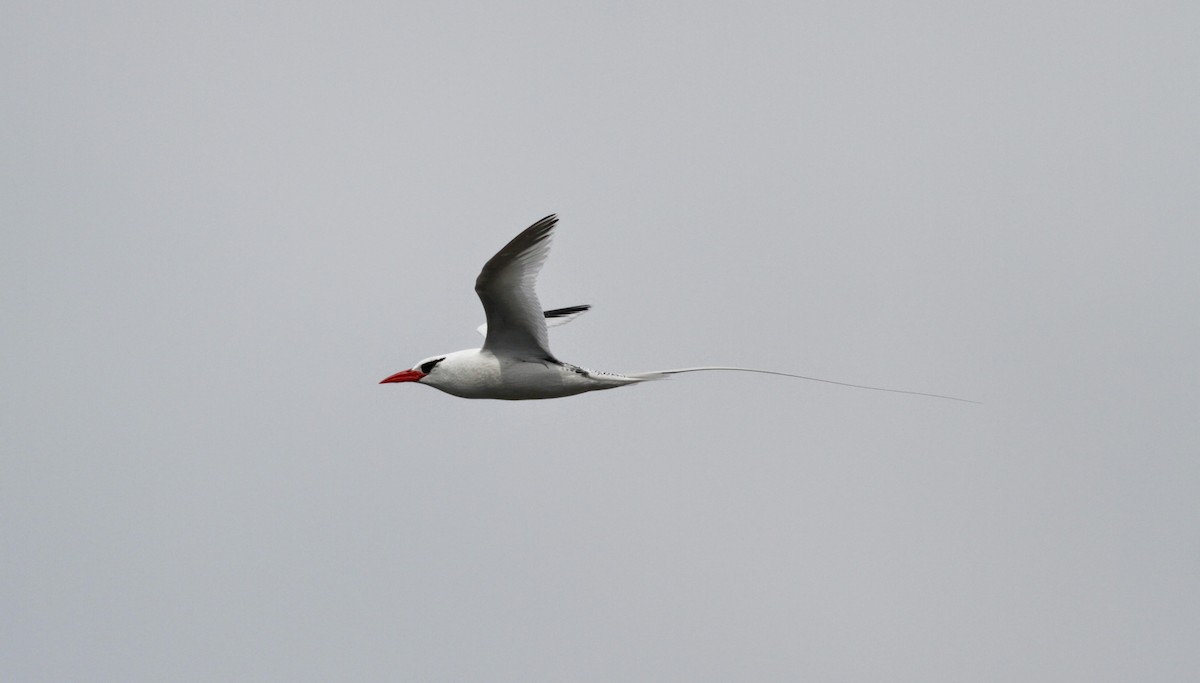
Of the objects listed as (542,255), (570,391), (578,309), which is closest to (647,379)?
(570,391)

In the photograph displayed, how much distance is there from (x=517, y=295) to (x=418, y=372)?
7.25 feet

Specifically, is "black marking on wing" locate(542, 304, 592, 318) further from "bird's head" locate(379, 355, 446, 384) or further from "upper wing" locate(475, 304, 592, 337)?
"bird's head" locate(379, 355, 446, 384)

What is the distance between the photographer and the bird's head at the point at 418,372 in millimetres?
17672

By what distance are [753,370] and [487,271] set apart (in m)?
3.37

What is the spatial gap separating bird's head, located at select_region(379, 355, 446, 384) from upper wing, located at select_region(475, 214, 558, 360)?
0.80 meters

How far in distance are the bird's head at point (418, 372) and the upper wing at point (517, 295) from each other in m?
0.80

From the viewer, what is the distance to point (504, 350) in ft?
56.4

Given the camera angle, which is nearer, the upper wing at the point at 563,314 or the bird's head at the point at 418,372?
the bird's head at the point at 418,372

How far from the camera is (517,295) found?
16453 mm

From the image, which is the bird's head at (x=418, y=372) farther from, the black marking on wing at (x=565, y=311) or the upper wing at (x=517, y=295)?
the black marking on wing at (x=565, y=311)

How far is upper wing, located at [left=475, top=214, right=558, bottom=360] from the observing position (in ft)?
51.9

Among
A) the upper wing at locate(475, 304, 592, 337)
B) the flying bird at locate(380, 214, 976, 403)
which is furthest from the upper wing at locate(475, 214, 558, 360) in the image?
the upper wing at locate(475, 304, 592, 337)

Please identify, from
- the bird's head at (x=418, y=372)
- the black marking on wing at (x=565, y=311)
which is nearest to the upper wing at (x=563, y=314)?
the black marking on wing at (x=565, y=311)

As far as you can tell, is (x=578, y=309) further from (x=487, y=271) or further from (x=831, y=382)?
(x=831, y=382)
